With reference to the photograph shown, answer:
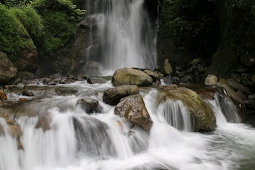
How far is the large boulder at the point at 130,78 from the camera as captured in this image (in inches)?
373

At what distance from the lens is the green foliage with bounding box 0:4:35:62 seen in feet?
34.5

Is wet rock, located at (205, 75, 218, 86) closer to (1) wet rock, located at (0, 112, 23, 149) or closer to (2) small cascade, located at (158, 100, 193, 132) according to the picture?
(2) small cascade, located at (158, 100, 193, 132)

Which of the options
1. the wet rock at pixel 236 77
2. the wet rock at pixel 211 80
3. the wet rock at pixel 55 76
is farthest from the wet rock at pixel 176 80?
the wet rock at pixel 55 76

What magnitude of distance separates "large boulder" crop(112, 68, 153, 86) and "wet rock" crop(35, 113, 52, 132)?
4.46m

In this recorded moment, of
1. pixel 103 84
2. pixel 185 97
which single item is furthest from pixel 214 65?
pixel 103 84

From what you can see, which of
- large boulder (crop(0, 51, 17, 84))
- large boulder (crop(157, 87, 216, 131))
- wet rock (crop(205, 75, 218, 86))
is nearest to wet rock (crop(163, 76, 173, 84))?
wet rock (crop(205, 75, 218, 86))

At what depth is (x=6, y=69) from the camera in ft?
32.2

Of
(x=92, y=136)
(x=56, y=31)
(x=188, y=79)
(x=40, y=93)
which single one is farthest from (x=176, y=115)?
(x=56, y=31)

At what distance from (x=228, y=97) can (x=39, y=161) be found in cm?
674

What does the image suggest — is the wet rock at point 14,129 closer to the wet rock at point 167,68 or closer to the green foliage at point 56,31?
the wet rock at point 167,68

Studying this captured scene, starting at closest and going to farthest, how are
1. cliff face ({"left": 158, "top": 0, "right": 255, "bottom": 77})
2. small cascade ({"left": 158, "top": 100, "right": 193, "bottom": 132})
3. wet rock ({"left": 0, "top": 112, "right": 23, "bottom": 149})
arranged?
wet rock ({"left": 0, "top": 112, "right": 23, "bottom": 149})
small cascade ({"left": 158, "top": 100, "right": 193, "bottom": 132})
cliff face ({"left": 158, "top": 0, "right": 255, "bottom": 77})

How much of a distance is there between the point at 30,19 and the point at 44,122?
350 inches

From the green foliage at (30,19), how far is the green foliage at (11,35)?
2.14ft

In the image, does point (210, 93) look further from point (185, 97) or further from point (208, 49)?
point (208, 49)
